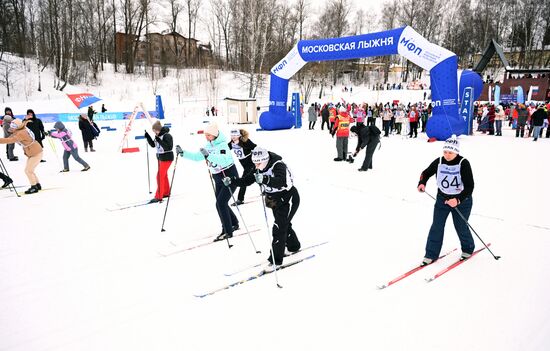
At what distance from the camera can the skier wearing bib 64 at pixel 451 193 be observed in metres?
3.88

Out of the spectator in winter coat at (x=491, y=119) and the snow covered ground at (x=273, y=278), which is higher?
the spectator in winter coat at (x=491, y=119)

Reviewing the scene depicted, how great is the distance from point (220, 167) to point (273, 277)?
192 centimetres

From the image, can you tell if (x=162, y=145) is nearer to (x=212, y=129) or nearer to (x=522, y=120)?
(x=212, y=129)

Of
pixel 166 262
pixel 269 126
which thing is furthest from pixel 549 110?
pixel 166 262

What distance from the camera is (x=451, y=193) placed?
3.97 meters

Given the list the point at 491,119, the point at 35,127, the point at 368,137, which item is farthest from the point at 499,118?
the point at 35,127

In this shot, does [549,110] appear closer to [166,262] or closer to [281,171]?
[281,171]

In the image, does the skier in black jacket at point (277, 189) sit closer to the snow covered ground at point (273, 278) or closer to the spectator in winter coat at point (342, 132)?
the snow covered ground at point (273, 278)

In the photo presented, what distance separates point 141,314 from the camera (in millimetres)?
3424

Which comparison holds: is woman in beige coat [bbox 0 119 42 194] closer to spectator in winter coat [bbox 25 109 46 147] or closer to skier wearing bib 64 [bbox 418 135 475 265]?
spectator in winter coat [bbox 25 109 46 147]

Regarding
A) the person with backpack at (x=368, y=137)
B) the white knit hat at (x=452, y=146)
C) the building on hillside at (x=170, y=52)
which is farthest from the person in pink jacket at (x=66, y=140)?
the building on hillside at (x=170, y=52)

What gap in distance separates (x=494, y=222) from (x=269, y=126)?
49.5ft

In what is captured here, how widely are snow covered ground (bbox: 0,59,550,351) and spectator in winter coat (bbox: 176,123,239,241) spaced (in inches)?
14.1

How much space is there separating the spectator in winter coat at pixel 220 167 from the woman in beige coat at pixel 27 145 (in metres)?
4.47
